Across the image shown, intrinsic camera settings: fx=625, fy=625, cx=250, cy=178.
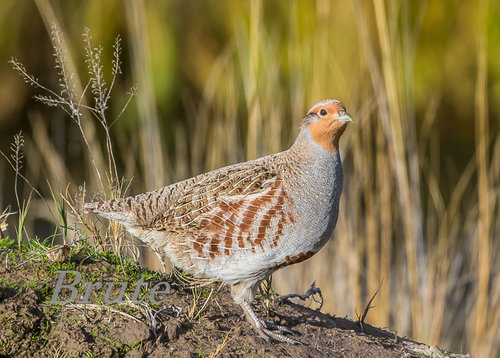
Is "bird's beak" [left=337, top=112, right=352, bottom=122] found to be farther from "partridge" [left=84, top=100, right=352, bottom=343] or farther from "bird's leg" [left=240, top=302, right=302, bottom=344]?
"bird's leg" [left=240, top=302, right=302, bottom=344]

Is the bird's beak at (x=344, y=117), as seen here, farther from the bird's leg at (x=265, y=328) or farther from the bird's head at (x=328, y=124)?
the bird's leg at (x=265, y=328)

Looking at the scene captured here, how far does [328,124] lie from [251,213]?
0.63 meters

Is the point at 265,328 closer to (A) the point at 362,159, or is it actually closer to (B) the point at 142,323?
(B) the point at 142,323

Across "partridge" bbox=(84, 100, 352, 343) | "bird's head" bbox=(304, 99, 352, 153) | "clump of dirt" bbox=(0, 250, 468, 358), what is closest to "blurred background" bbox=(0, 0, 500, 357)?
"partridge" bbox=(84, 100, 352, 343)

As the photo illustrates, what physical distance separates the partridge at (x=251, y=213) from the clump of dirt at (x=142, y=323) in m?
0.12

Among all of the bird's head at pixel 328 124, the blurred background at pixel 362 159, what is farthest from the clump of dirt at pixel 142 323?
the bird's head at pixel 328 124

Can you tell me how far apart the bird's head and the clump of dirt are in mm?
840

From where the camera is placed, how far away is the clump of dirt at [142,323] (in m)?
2.49

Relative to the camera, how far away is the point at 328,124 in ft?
10.6

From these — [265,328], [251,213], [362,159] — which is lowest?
[265,328]

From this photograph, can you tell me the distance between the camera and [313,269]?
16.6 feet

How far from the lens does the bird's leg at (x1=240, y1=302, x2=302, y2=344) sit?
282 centimetres

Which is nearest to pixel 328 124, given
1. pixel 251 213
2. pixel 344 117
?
pixel 344 117

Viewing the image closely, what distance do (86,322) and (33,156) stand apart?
153 inches
